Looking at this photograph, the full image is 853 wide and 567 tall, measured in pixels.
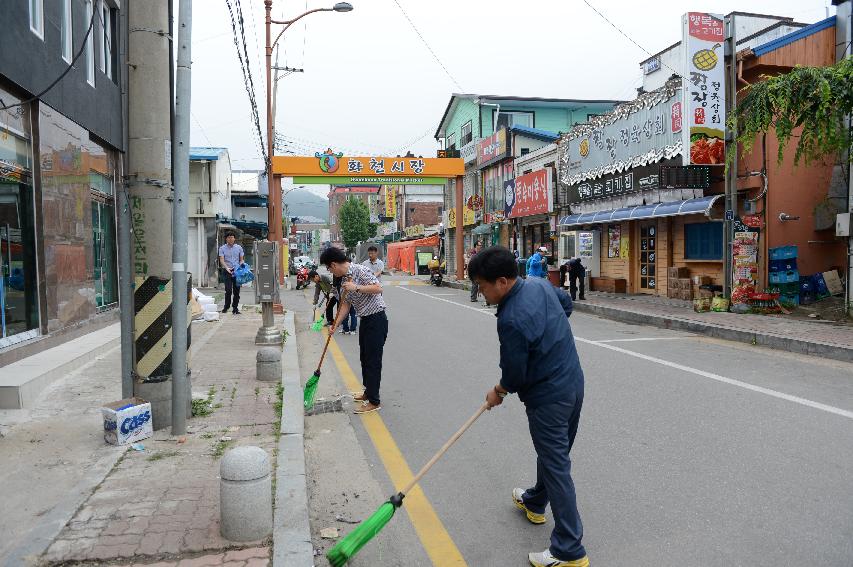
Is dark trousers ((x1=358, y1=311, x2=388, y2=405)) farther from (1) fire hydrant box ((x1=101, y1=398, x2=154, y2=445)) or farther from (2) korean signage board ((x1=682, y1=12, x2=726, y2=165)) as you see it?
(2) korean signage board ((x1=682, y1=12, x2=726, y2=165))

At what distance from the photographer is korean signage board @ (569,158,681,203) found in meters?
17.2

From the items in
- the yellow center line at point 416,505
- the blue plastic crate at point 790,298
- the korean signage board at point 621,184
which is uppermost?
the korean signage board at point 621,184

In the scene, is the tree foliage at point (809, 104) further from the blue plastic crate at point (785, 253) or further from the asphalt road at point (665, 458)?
the asphalt road at point (665, 458)

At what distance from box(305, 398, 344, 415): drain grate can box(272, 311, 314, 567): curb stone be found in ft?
0.55

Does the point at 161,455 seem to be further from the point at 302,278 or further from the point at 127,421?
the point at 302,278

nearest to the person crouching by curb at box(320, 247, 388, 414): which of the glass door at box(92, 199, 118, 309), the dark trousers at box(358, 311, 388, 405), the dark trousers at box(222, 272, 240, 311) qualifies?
the dark trousers at box(358, 311, 388, 405)

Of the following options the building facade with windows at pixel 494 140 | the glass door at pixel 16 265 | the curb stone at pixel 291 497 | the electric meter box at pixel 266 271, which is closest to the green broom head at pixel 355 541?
the curb stone at pixel 291 497

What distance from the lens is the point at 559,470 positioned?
352cm

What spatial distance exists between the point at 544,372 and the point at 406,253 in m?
47.2

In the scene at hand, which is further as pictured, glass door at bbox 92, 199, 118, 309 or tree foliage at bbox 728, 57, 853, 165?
glass door at bbox 92, 199, 118, 309

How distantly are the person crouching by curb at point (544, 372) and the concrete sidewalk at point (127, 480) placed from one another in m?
1.48

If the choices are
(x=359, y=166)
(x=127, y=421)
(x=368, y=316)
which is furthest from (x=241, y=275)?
(x=359, y=166)

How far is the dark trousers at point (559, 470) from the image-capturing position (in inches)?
136

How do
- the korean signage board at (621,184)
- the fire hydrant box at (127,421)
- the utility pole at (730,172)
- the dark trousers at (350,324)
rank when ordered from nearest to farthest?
the fire hydrant box at (127,421), the dark trousers at (350,324), the utility pole at (730,172), the korean signage board at (621,184)
